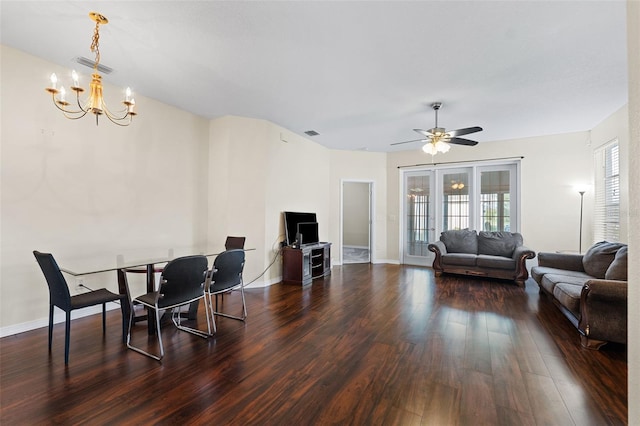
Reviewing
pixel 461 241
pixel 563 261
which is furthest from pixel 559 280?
pixel 461 241

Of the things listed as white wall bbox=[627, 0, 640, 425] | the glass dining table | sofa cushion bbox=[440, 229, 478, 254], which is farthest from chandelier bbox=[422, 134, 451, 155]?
the glass dining table

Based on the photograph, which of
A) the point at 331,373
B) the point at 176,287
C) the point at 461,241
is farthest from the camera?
the point at 461,241

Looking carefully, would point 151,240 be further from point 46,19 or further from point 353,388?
point 353,388

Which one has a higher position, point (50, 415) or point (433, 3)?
point (433, 3)

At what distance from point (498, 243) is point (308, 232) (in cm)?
389

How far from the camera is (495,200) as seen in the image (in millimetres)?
6434

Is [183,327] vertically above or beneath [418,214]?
beneath

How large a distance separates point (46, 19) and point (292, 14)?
2.19m

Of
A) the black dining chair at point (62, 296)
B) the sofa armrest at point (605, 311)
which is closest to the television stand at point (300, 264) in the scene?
the black dining chair at point (62, 296)

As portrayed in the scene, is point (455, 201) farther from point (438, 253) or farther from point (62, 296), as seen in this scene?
point (62, 296)

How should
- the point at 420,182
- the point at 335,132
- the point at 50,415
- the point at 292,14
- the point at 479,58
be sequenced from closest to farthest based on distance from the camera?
the point at 50,415 < the point at 292,14 < the point at 479,58 < the point at 335,132 < the point at 420,182

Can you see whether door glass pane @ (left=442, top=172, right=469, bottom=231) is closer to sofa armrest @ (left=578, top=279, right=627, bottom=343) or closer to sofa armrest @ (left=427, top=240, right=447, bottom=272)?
sofa armrest @ (left=427, top=240, right=447, bottom=272)

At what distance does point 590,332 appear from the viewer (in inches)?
106

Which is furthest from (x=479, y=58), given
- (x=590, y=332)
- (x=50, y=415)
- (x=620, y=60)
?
(x=50, y=415)
